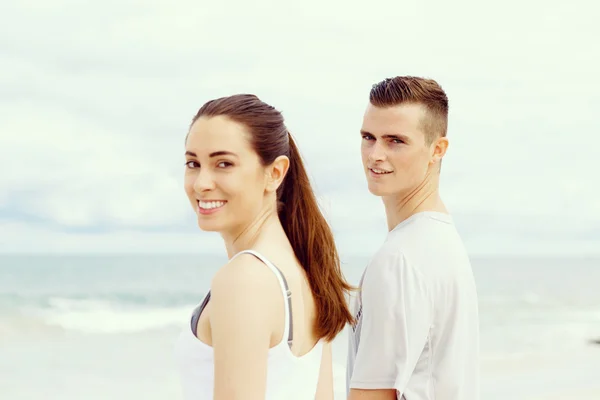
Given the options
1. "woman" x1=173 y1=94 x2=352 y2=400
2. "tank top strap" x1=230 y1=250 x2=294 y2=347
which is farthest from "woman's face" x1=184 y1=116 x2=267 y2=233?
"tank top strap" x1=230 y1=250 x2=294 y2=347

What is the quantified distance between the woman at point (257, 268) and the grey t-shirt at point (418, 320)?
33 centimetres

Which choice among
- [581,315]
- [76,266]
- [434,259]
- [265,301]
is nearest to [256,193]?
[265,301]

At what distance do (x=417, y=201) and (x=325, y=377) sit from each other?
76cm

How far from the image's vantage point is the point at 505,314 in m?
18.5

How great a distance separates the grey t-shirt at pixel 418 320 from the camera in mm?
2805

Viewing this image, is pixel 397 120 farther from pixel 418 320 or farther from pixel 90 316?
pixel 90 316

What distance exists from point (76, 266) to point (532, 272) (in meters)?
13.0

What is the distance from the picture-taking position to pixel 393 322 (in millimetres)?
2801

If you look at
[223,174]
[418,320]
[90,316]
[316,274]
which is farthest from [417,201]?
[90,316]

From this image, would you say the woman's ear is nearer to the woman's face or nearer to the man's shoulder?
the woman's face

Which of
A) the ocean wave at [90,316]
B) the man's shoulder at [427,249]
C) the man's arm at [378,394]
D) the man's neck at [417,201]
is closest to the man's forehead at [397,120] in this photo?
the man's neck at [417,201]

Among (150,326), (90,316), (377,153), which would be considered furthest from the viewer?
(90,316)

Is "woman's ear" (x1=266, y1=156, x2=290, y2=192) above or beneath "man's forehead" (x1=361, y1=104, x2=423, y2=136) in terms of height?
A: beneath

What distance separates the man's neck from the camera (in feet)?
10.0
